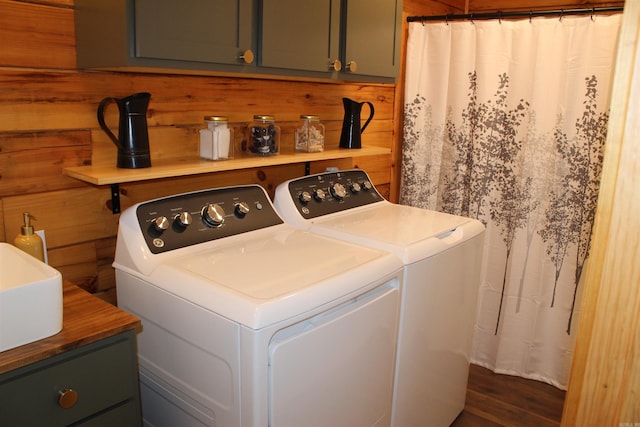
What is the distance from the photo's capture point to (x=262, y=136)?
209 centimetres

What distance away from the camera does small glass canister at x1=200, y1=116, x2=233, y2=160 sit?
190 cm

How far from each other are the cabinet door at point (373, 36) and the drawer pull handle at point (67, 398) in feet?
4.88

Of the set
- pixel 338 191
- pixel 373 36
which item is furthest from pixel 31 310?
pixel 373 36

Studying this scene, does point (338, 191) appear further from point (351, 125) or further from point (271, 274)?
point (271, 274)

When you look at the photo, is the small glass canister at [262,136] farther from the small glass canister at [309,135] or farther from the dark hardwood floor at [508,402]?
the dark hardwood floor at [508,402]

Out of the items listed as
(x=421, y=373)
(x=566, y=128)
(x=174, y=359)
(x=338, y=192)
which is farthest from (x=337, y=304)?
(x=566, y=128)

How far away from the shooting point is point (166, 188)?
200 centimetres

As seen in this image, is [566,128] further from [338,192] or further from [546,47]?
[338,192]

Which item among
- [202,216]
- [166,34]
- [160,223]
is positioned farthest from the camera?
[202,216]

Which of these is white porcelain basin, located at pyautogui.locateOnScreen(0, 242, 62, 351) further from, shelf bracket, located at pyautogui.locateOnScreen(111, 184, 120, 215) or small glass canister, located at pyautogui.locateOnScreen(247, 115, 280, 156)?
small glass canister, located at pyautogui.locateOnScreen(247, 115, 280, 156)

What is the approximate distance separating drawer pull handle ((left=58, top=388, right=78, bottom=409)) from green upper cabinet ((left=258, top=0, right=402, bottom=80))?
112 cm

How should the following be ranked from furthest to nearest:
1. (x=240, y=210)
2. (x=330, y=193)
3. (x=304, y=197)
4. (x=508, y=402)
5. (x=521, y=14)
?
1. (x=508, y=402)
2. (x=521, y=14)
3. (x=330, y=193)
4. (x=304, y=197)
5. (x=240, y=210)

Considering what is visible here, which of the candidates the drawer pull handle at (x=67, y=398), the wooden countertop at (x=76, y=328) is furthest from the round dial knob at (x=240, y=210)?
the drawer pull handle at (x=67, y=398)

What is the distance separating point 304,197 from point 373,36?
0.74 metres
